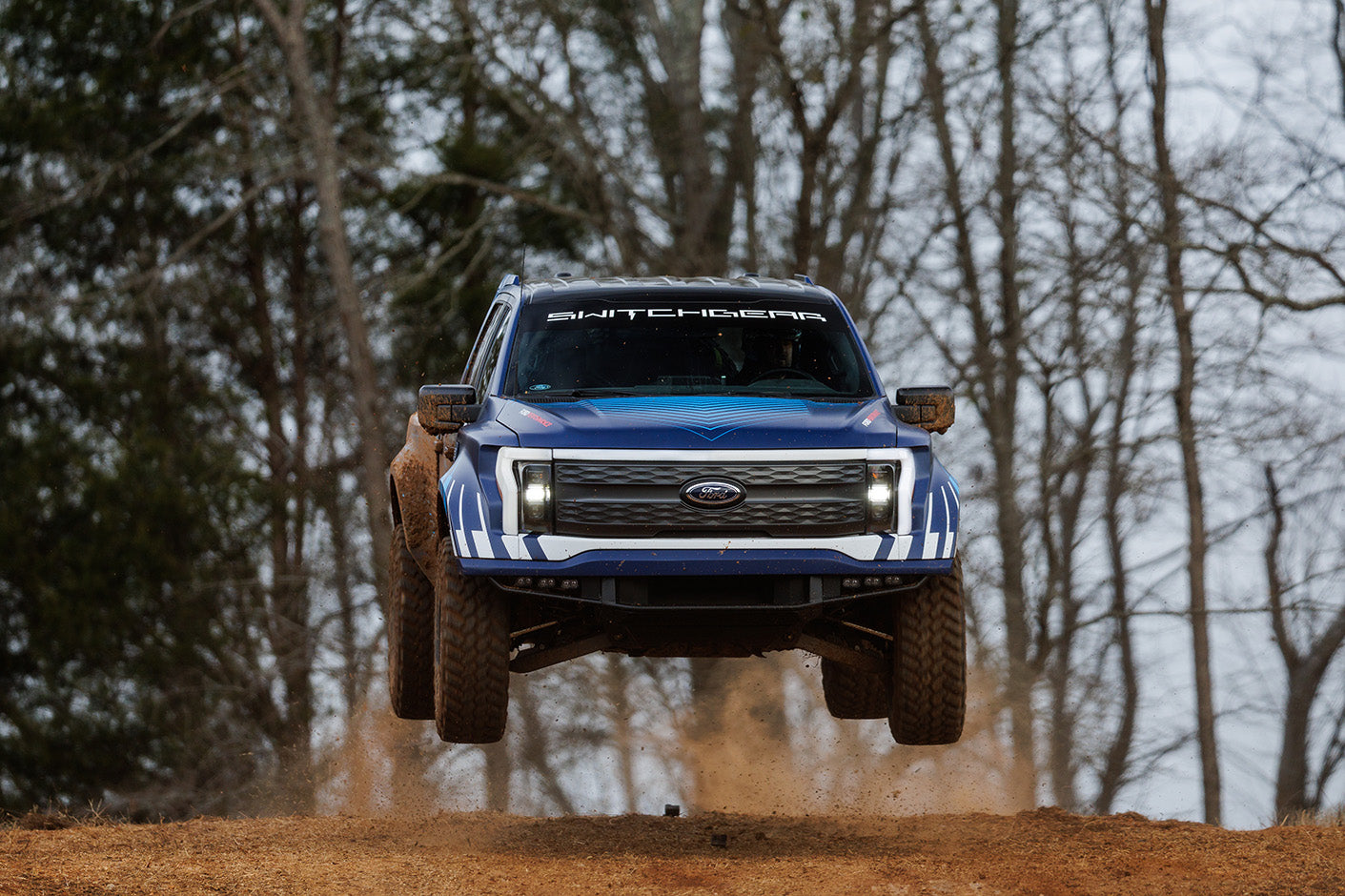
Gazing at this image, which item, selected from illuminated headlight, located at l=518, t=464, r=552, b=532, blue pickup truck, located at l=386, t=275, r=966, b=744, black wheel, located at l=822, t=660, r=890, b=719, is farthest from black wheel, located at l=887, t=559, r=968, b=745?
illuminated headlight, located at l=518, t=464, r=552, b=532

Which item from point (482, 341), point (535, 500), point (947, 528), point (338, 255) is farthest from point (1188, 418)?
point (535, 500)

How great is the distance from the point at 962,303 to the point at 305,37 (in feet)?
39.5

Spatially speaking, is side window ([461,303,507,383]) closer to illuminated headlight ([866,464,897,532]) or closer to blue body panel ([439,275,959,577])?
blue body panel ([439,275,959,577])

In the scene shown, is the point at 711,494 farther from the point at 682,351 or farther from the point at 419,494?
the point at 419,494

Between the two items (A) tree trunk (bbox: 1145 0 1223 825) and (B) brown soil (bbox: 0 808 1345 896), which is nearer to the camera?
(B) brown soil (bbox: 0 808 1345 896)

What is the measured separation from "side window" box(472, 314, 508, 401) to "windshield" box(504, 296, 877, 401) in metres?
0.35

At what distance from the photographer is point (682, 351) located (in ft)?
28.7

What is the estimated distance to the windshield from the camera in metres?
8.59

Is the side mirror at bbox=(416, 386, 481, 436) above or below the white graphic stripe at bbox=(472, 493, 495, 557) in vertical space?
above

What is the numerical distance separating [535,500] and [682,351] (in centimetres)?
143

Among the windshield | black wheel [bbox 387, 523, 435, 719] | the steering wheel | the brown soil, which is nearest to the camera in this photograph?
the brown soil

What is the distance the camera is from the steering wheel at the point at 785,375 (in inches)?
343

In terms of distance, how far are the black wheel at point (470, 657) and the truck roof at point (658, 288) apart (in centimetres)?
162

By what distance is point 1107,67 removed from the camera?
26312 mm
